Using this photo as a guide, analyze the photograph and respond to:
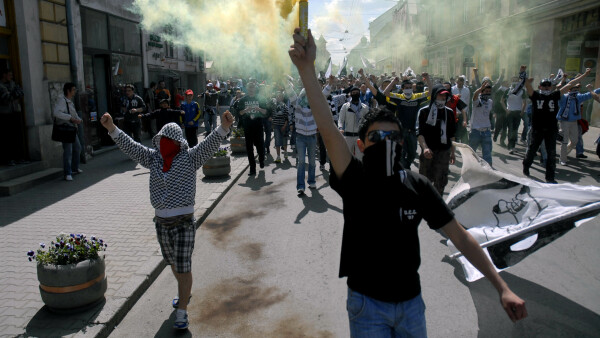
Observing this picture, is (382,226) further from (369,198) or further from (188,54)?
(188,54)

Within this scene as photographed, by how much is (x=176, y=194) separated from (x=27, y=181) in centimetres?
689

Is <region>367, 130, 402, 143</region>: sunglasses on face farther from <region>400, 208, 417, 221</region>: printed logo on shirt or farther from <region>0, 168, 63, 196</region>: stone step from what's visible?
<region>0, 168, 63, 196</region>: stone step

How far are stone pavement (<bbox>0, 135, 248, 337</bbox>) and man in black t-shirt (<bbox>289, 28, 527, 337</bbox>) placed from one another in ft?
8.54

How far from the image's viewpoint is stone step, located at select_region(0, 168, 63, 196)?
886 centimetres

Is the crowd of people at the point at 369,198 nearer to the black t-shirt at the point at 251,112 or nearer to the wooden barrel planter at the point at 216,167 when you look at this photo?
the black t-shirt at the point at 251,112

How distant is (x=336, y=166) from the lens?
95.9 inches

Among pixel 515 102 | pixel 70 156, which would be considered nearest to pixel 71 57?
pixel 70 156

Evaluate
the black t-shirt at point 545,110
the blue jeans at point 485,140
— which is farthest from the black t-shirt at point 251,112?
the black t-shirt at point 545,110

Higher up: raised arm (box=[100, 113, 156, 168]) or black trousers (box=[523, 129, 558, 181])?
raised arm (box=[100, 113, 156, 168])

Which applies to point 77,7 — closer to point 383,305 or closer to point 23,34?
point 23,34

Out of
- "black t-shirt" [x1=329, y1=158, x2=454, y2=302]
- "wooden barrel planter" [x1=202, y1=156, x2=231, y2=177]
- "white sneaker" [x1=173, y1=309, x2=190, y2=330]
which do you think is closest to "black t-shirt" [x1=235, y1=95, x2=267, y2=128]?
"wooden barrel planter" [x1=202, y1=156, x2=231, y2=177]

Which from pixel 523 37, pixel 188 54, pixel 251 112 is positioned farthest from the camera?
pixel 188 54

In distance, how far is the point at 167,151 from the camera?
4070 millimetres

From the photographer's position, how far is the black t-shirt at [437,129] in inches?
266
